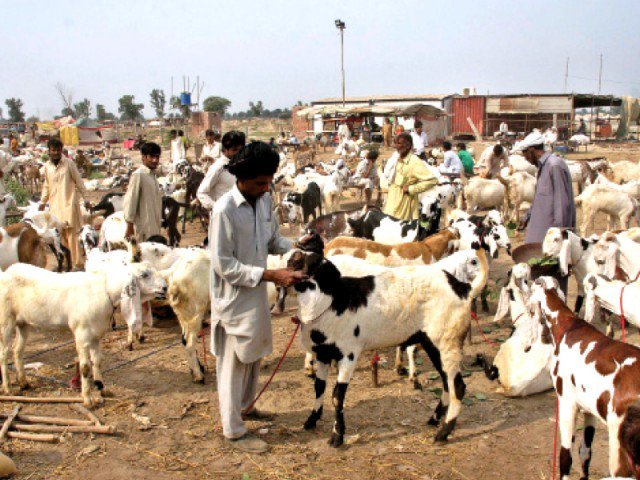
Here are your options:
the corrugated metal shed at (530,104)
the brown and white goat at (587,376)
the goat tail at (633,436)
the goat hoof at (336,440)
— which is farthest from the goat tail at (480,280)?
the corrugated metal shed at (530,104)

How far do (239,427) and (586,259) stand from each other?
439 cm

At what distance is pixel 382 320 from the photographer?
14.8 ft

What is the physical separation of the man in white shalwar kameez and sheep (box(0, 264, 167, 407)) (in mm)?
1426

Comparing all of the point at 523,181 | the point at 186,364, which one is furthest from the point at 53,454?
the point at 523,181

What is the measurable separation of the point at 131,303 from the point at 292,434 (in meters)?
1.93

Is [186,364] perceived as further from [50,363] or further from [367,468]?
[367,468]

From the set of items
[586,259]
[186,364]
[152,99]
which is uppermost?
[152,99]

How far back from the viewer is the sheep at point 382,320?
14.3 feet

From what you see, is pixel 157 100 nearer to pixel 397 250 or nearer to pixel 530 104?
pixel 530 104

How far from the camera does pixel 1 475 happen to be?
13.3 ft

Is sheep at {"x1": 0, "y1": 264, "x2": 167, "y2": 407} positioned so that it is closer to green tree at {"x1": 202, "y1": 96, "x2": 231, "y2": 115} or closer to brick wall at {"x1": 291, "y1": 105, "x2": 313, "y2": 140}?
brick wall at {"x1": 291, "y1": 105, "x2": 313, "y2": 140}

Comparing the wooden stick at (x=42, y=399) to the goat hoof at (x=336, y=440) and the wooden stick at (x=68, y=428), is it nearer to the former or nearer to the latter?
the wooden stick at (x=68, y=428)

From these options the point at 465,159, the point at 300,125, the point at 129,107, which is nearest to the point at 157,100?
the point at 129,107

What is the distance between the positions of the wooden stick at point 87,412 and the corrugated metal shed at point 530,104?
35.0m
